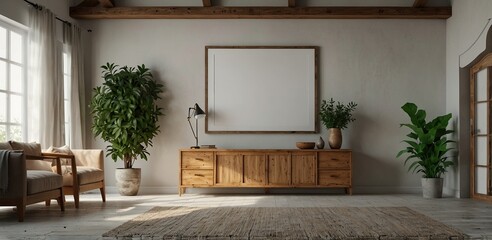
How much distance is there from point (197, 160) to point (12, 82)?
260cm

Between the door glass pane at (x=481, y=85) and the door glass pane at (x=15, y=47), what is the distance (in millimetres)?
5732

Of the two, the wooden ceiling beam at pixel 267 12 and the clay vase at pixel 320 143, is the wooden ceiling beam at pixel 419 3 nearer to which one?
the wooden ceiling beam at pixel 267 12

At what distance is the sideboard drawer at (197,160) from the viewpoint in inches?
333

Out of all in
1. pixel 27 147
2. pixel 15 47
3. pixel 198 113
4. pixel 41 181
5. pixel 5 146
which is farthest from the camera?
pixel 198 113

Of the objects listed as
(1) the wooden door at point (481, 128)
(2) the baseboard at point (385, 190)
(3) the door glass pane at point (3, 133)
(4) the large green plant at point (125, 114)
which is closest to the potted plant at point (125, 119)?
(4) the large green plant at point (125, 114)

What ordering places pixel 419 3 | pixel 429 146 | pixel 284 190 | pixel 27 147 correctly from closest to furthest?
1. pixel 27 147
2. pixel 429 146
3. pixel 419 3
4. pixel 284 190

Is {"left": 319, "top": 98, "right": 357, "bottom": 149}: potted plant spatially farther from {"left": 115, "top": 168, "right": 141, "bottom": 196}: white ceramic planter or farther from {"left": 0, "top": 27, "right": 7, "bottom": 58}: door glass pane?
{"left": 0, "top": 27, "right": 7, "bottom": 58}: door glass pane

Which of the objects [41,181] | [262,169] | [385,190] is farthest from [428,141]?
[41,181]

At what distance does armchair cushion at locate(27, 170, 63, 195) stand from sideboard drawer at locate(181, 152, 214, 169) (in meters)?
2.26

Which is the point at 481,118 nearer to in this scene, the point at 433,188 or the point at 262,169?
the point at 433,188

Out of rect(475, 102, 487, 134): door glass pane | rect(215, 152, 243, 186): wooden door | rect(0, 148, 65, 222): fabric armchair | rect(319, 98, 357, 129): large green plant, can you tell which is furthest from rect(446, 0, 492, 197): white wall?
rect(0, 148, 65, 222): fabric armchair

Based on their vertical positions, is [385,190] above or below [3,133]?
below

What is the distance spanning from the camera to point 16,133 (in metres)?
7.27

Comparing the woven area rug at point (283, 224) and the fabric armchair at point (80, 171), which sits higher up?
the fabric armchair at point (80, 171)
